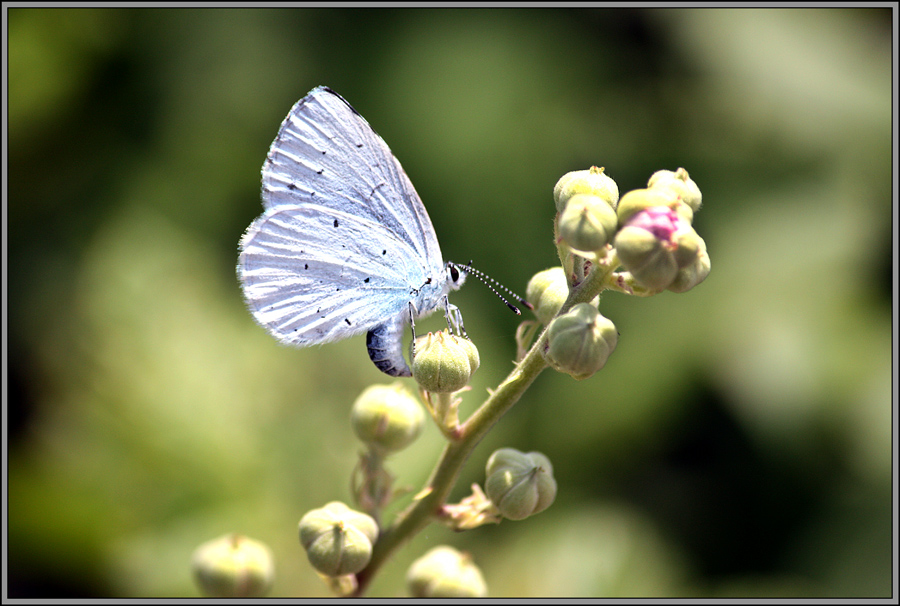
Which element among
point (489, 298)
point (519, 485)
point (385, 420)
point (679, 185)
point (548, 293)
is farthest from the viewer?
point (489, 298)

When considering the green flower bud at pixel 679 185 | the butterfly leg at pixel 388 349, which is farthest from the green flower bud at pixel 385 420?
the green flower bud at pixel 679 185

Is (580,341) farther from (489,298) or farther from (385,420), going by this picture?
(489,298)

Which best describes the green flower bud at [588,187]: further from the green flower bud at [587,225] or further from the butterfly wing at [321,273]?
the butterfly wing at [321,273]

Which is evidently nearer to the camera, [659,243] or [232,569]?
[659,243]

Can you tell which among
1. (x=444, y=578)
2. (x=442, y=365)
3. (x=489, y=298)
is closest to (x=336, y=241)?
(x=442, y=365)

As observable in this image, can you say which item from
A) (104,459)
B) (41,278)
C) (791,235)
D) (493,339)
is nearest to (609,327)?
(493,339)

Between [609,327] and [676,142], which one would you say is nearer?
[609,327]

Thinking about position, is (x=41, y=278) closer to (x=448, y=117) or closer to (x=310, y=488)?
(x=310, y=488)
